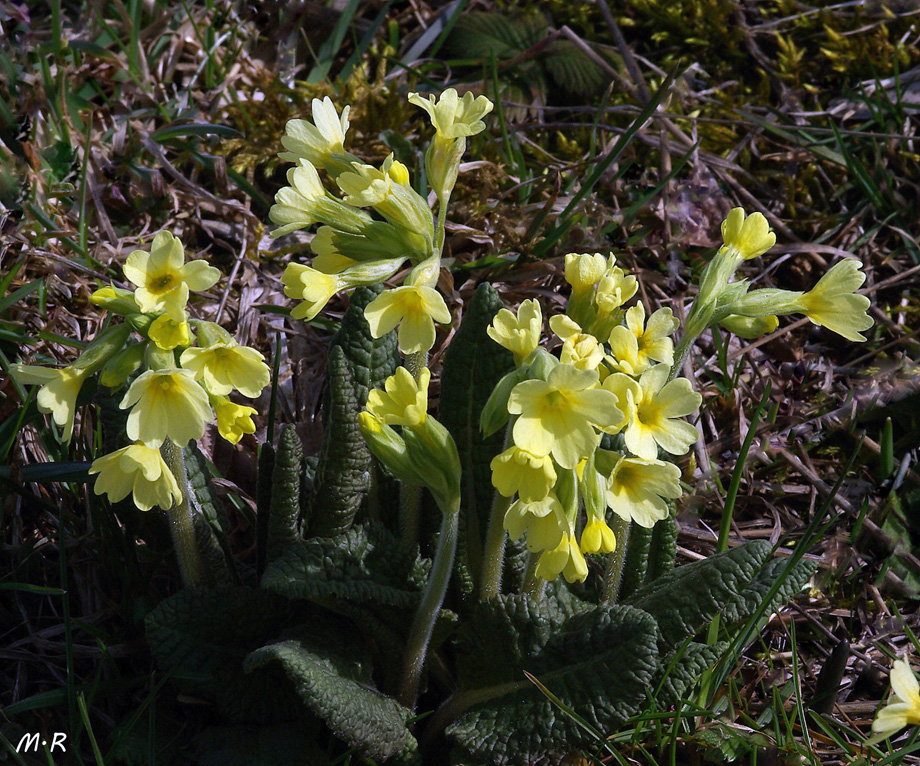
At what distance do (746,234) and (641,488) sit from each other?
24.5 inches

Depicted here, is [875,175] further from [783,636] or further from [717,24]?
[783,636]

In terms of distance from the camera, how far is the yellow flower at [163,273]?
1504mm

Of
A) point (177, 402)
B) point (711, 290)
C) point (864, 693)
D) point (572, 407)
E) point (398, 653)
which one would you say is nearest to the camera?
point (572, 407)

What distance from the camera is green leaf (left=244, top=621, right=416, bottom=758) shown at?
5.17 feet

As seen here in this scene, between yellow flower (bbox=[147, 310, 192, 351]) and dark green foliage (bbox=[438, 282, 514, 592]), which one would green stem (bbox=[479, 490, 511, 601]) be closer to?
dark green foliage (bbox=[438, 282, 514, 592])

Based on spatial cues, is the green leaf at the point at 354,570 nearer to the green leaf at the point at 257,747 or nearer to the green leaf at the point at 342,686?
the green leaf at the point at 342,686

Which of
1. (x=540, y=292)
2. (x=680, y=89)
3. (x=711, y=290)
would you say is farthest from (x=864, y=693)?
→ (x=680, y=89)

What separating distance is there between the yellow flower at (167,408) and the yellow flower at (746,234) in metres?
1.08

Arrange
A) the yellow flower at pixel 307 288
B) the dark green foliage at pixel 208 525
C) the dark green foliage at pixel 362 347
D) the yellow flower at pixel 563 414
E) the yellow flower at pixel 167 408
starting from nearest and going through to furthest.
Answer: the yellow flower at pixel 563 414, the yellow flower at pixel 167 408, the yellow flower at pixel 307 288, the dark green foliage at pixel 208 525, the dark green foliage at pixel 362 347

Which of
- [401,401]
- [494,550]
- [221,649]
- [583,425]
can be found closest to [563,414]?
[583,425]

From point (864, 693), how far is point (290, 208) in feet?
5.90

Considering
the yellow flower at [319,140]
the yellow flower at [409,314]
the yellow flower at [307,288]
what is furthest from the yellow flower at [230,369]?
the yellow flower at [319,140]

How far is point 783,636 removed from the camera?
89.0 inches

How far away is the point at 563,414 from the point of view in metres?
1.39
